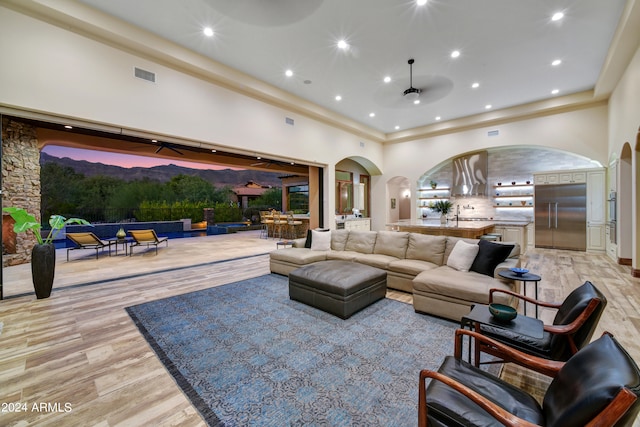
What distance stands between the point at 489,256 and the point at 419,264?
936 mm

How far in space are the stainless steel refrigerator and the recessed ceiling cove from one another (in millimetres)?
8515

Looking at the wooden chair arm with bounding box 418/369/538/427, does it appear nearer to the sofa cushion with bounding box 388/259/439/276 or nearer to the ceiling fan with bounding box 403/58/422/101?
the sofa cushion with bounding box 388/259/439/276

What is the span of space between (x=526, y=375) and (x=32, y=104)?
6681 millimetres

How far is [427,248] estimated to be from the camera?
4.18 meters

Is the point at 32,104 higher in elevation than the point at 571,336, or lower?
higher

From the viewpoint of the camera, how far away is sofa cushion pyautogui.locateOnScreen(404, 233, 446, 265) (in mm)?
4078

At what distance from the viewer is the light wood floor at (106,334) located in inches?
70.3

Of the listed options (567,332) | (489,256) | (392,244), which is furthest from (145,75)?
(567,332)

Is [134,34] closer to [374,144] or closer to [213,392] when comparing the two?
[213,392]

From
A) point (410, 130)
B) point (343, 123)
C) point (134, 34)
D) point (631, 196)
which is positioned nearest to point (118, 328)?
point (134, 34)

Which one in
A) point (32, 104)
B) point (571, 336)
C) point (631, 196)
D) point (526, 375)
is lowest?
point (526, 375)

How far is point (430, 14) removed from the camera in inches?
155

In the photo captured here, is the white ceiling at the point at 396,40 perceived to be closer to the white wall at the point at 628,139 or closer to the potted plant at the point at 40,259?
the white wall at the point at 628,139

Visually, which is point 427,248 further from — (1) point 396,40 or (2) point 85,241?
(2) point 85,241
